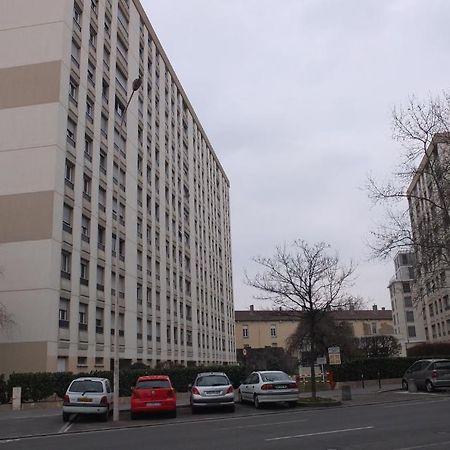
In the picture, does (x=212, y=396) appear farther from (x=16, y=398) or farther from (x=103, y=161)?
(x=103, y=161)

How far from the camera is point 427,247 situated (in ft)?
93.8

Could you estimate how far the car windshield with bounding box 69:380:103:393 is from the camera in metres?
18.8

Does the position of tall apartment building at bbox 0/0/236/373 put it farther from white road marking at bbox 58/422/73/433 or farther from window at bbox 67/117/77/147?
white road marking at bbox 58/422/73/433

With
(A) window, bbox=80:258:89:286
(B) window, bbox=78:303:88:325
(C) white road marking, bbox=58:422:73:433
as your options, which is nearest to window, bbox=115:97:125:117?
(A) window, bbox=80:258:89:286

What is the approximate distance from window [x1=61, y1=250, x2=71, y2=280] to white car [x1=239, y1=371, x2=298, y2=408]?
1328 centimetres

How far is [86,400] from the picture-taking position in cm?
1844

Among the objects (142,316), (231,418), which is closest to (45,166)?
(142,316)

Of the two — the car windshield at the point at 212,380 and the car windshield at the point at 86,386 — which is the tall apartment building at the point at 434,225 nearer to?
the car windshield at the point at 212,380

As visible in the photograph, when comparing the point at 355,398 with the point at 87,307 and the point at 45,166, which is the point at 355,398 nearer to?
the point at 87,307

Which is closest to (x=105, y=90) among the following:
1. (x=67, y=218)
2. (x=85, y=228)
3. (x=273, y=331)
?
(x=85, y=228)

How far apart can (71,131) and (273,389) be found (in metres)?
20.0

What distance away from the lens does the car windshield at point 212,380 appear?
68.5 ft

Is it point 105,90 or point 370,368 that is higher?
point 105,90

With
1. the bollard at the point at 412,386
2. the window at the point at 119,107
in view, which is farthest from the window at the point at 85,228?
the bollard at the point at 412,386
